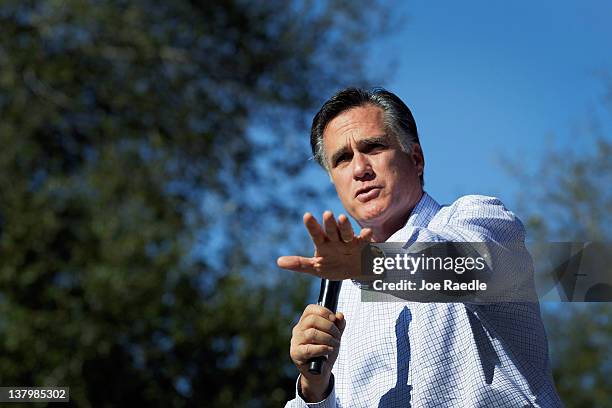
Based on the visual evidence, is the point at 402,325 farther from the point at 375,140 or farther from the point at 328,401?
the point at 375,140

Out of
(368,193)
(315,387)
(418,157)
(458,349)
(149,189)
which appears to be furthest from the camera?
(149,189)

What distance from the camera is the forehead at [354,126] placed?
2.92 metres

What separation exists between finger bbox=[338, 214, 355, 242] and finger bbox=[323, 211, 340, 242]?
1cm

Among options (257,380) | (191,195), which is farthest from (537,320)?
(191,195)

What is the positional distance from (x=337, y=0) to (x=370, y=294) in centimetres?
1323

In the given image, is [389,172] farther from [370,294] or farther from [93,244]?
[93,244]

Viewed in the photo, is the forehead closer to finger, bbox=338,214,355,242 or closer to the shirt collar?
the shirt collar

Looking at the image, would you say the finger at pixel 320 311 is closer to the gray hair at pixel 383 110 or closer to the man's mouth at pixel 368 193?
the man's mouth at pixel 368 193

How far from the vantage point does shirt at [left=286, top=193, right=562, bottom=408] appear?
2.38m

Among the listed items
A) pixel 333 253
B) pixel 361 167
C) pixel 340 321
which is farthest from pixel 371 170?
pixel 333 253

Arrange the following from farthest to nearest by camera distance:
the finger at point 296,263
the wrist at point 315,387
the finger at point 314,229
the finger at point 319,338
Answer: the wrist at point 315,387 → the finger at point 319,338 → the finger at point 296,263 → the finger at point 314,229

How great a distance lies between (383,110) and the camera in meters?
3.01

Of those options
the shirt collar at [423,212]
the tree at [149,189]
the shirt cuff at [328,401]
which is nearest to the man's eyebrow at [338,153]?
the shirt collar at [423,212]

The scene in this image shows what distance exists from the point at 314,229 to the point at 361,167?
0.89 meters
